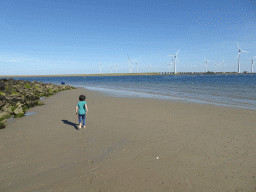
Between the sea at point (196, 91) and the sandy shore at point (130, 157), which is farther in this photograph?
the sea at point (196, 91)

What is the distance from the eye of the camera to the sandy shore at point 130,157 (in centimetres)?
398

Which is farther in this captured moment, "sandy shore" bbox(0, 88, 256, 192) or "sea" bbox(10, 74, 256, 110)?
"sea" bbox(10, 74, 256, 110)

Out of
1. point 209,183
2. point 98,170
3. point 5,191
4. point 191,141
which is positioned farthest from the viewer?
point 191,141

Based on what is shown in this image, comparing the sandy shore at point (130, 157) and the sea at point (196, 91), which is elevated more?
the sea at point (196, 91)

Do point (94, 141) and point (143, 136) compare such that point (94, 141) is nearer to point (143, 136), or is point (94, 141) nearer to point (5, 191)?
point (143, 136)

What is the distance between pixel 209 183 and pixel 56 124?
312 inches

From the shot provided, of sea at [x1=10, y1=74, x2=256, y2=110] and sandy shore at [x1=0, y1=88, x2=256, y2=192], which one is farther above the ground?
sea at [x1=10, y1=74, x2=256, y2=110]

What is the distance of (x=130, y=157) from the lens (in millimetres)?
5262

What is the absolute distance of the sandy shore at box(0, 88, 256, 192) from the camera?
13.1 feet

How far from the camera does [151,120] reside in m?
9.73

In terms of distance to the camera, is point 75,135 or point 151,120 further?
point 151,120

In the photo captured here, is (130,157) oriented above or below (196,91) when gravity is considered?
below

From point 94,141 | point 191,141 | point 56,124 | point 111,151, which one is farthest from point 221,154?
point 56,124

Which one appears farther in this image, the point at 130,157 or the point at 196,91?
the point at 196,91
